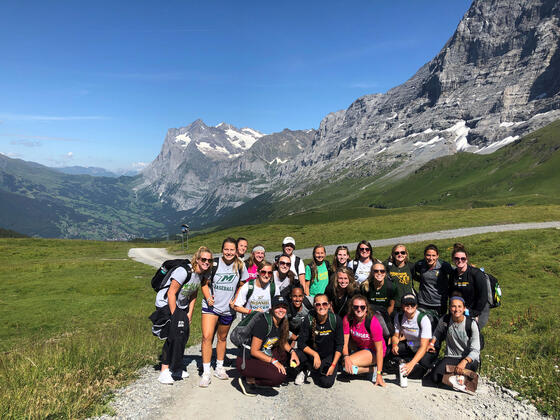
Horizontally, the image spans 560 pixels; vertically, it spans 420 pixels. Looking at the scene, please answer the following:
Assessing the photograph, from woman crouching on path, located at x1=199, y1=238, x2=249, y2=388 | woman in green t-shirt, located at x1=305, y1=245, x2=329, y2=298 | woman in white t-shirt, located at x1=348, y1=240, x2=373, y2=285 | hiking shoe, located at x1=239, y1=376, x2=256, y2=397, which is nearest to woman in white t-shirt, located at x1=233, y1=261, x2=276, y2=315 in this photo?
woman crouching on path, located at x1=199, y1=238, x2=249, y2=388

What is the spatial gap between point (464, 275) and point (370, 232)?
40755 mm

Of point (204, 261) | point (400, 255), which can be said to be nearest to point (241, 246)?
point (204, 261)

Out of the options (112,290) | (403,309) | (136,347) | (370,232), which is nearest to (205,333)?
(136,347)

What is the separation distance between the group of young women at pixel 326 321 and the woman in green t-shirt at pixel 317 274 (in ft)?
4.01

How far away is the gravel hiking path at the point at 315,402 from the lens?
7543 millimetres

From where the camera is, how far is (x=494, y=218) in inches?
1887

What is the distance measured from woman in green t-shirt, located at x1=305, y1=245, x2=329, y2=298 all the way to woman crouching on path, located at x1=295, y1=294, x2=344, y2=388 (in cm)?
228

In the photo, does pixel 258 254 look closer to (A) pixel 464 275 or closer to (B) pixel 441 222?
(A) pixel 464 275

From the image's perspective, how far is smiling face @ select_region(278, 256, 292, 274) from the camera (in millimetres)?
9953

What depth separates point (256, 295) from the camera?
378 inches

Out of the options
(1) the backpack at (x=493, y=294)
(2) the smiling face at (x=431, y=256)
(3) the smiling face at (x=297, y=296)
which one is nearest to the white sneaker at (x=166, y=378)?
(3) the smiling face at (x=297, y=296)

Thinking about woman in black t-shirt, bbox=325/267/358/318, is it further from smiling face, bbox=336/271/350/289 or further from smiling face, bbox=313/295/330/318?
smiling face, bbox=313/295/330/318

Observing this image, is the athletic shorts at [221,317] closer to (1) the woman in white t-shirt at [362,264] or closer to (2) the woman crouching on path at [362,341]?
(2) the woman crouching on path at [362,341]

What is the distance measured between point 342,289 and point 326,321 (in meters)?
1.43
